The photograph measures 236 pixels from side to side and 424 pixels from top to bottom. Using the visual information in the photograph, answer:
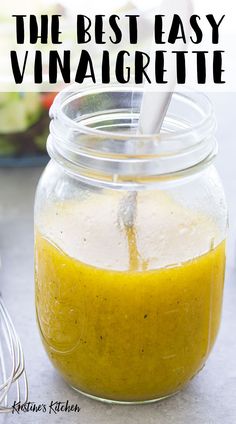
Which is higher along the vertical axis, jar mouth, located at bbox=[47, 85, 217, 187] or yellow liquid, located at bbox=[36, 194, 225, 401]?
jar mouth, located at bbox=[47, 85, 217, 187]

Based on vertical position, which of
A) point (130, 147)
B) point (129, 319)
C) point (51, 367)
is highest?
point (130, 147)

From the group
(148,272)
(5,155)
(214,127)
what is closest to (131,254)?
(148,272)

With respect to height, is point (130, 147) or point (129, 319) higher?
point (130, 147)

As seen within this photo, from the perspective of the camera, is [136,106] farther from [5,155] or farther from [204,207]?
[5,155]

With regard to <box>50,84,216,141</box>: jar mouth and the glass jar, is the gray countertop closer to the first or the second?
the glass jar

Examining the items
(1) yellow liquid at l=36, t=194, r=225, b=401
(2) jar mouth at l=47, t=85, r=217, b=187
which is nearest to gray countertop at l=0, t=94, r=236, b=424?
(1) yellow liquid at l=36, t=194, r=225, b=401

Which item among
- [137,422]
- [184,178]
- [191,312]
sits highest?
[184,178]

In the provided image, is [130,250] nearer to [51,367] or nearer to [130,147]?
[130,147]

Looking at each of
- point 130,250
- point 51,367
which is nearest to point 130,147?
point 130,250
